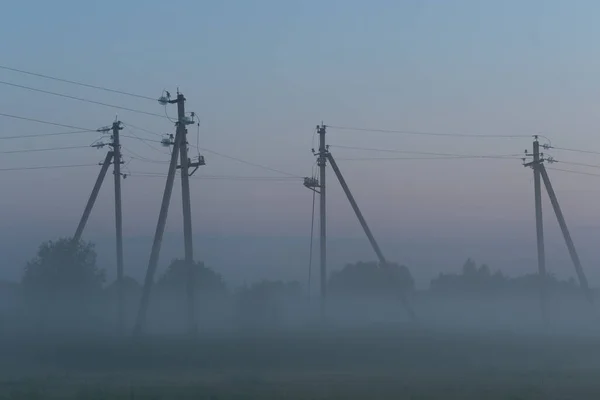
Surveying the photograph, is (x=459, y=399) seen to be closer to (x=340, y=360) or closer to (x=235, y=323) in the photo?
(x=340, y=360)

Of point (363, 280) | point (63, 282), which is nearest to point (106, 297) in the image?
point (63, 282)

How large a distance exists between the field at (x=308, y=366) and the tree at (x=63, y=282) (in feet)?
44.3

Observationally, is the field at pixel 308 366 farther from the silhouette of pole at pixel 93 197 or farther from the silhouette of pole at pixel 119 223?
the silhouette of pole at pixel 93 197

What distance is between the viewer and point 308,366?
4084cm

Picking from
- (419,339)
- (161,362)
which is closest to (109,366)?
(161,362)

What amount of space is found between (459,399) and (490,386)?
397cm

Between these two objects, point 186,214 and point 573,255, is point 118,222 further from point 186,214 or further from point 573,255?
point 573,255

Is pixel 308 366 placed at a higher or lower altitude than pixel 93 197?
lower

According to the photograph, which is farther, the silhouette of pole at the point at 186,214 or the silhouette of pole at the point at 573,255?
the silhouette of pole at the point at 573,255

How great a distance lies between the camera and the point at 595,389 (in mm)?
30297

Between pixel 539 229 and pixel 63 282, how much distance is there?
98.7ft

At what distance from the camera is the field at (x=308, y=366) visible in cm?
2869

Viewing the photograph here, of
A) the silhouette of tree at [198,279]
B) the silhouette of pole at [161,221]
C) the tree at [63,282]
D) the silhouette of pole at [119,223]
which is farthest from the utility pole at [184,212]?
the silhouette of tree at [198,279]

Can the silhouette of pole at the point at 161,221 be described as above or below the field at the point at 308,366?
above
